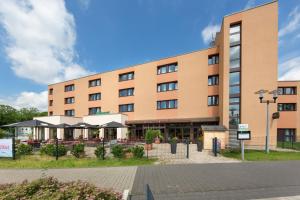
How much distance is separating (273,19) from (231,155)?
1703 centimetres

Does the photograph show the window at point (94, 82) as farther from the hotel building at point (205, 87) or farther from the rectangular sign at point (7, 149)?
the rectangular sign at point (7, 149)

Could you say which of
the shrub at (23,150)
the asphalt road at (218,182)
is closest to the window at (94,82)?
the shrub at (23,150)

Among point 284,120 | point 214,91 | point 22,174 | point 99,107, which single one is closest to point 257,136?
point 214,91

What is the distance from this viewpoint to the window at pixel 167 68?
93.8ft

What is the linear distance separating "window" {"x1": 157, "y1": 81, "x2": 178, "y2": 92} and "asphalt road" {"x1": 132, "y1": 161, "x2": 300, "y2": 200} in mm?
19424

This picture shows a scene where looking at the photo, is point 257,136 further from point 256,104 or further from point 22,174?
point 22,174

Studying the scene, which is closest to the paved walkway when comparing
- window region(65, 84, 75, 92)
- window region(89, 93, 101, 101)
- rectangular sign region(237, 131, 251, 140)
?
rectangular sign region(237, 131, 251, 140)

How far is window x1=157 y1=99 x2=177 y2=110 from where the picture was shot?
28152 millimetres

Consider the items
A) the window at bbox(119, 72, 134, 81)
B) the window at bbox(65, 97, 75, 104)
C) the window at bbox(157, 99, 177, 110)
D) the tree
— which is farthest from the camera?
the tree

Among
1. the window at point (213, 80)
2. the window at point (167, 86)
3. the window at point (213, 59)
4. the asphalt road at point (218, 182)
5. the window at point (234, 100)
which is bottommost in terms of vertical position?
the asphalt road at point (218, 182)

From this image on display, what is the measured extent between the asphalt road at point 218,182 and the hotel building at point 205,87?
43.4 ft

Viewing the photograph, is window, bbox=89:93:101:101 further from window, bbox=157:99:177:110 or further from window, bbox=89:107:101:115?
window, bbox=157:99:177:110

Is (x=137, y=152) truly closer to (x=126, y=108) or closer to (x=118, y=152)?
(x=118, y=152)

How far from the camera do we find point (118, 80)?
3372cm
